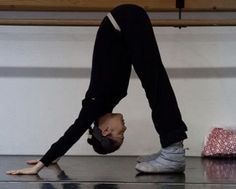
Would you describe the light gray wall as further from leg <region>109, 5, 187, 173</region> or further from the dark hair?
leg <region>109, 5, 187, 173</region>

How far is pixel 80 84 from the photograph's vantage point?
2871mm

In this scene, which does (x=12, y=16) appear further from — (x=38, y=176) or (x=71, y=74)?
(x=38, y=176)

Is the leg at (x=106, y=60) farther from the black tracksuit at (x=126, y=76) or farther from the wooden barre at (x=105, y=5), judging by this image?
the wooden barre at (x=105, y=5)

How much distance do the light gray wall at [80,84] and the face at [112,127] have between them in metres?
0.77

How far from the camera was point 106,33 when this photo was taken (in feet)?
6.60

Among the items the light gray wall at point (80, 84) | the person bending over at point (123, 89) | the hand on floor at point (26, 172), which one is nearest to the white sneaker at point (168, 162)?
the person bending over at point (123, 89)

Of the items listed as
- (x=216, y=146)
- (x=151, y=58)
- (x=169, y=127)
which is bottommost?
(x=216, y=146)

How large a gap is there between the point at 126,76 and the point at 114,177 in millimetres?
427

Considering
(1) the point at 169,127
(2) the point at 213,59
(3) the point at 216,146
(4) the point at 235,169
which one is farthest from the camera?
(2) the point at 213,59

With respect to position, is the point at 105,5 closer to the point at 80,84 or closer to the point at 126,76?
the point at 80,84

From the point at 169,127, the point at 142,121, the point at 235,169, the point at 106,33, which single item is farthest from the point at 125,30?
the point at 142,121

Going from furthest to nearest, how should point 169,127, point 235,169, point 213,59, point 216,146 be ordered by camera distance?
point 213,59 → point 216,146 → point 235,169 → point 169,127

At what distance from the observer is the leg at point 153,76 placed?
6.31 ft

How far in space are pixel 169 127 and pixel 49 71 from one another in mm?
1150
